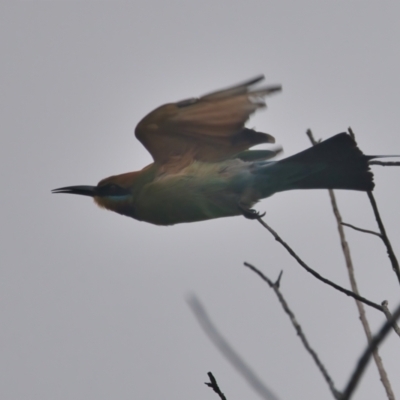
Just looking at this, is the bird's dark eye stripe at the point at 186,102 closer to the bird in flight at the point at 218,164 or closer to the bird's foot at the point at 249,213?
the bird in flight at the point at 218,164

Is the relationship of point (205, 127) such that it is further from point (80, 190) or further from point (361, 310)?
point (361, 310)

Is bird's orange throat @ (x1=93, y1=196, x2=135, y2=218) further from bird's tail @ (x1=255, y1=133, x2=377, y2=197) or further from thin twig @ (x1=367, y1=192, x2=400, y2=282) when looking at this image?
thin twig @ (x1=367, y1=192, x2=400, y2=282)

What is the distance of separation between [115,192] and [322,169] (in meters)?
1.06

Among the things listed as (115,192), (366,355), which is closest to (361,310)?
(366,355)

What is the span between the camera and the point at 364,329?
270 centimetres

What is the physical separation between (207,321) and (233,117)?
1.56 metres

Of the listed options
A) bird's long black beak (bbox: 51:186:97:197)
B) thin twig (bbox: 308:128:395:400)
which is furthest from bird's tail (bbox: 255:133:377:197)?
bird's long black beak (bbox: 51:186:97:197)

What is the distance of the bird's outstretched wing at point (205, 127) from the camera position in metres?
3.68

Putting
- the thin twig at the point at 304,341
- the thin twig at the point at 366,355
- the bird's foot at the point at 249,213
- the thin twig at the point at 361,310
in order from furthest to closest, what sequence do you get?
the bird's foot at the point at 249,213 < the thin twig at the point at 361,310 < the thin twig at the point at 304,341 < the thin twig at the point at 366,355

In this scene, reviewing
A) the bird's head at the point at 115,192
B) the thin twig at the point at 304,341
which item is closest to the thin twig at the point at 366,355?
the thin twig at the point at 304,341

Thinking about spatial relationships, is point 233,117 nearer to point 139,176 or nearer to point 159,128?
point 159,128

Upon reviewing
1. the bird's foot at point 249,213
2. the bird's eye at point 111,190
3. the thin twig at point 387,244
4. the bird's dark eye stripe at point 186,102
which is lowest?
the thin twig at point 387,244

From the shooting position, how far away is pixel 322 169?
12.7 ft

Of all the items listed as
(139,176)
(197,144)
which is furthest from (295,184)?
(139,176)
